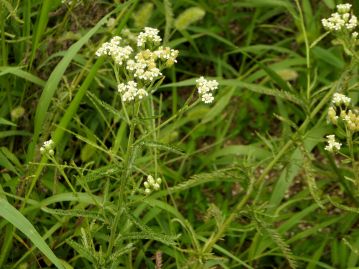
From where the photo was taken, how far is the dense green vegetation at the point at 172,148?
7.86 ft

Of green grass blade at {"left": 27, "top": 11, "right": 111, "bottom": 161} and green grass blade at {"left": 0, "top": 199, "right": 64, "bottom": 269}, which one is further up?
green grass blade at {"left": 27, "top": 11, "right": 111, "bottom": 161}

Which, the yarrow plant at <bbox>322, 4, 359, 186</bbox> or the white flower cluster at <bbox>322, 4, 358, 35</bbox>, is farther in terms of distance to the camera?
the white flower cluster at <bbox>322, 4, 358, 35</bbox>

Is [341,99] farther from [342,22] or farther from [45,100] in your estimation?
[45,100]

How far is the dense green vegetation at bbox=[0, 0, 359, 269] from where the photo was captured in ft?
7.86

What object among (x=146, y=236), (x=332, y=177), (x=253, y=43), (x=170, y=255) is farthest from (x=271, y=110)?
(x=146, y=236)

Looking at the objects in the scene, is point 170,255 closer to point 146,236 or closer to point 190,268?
point 190,268

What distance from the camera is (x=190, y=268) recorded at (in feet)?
8.80

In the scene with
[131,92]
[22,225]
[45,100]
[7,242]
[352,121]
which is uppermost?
[131,92]

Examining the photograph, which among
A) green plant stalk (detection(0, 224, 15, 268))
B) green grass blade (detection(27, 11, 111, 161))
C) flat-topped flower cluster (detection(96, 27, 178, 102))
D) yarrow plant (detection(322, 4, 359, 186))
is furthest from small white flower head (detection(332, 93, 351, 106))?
green plant stalk (detection(0, 224, 15, 268))

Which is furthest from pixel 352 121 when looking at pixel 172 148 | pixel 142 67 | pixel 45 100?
pixel 45 100

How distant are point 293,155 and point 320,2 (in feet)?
4.27

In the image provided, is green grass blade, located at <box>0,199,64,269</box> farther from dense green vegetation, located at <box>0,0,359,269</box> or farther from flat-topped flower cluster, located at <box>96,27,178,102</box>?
flat-topped flower cluster, located at <box>96,27,178,102</box>

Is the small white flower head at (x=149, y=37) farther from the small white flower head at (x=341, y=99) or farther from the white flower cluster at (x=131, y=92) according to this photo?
the small white flower head at (x=341, y=99)

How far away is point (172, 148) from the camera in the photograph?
6.64 feet
